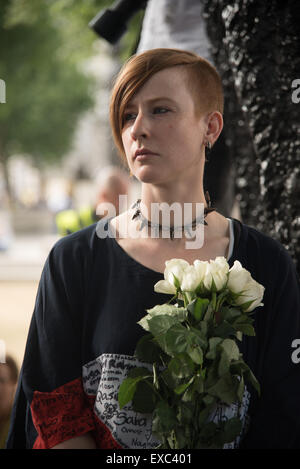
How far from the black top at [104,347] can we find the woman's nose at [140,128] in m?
0.30

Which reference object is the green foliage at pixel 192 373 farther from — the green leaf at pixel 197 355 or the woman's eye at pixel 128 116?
the woman's eye at pixel 128 116

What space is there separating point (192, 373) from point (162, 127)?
23.5 inches

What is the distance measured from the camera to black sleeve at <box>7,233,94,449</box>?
1.62m

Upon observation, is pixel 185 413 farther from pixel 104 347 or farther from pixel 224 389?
pixel 104 347

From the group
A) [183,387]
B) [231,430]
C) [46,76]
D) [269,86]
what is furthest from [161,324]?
[46,76]

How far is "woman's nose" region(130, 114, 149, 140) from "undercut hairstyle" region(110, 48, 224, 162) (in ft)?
0.19

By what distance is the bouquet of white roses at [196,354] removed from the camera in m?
1.47

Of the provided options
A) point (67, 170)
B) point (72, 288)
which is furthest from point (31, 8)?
point (67, 170)

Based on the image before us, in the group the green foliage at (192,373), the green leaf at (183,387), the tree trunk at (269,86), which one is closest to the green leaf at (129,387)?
the green foliage at (192,373)

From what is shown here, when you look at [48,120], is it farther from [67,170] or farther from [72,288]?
[72,288]

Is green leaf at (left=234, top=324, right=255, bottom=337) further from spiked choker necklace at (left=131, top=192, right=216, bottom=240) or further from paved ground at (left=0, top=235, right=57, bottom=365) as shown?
paved ground at (left=0, top=235, right=57, bottom=365)

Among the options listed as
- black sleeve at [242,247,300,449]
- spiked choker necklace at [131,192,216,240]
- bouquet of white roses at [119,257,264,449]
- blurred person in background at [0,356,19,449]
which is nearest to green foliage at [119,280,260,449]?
bouquet of white roses at [119,257,264,449]

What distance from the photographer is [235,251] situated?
1704mm
